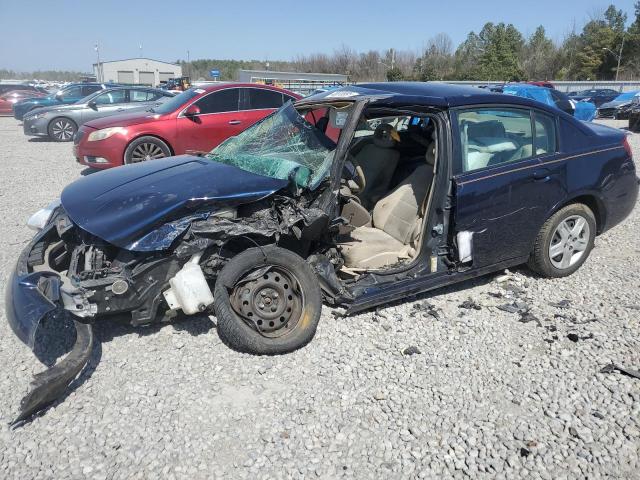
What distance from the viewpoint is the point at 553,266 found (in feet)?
15.1

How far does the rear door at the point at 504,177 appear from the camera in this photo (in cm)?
394

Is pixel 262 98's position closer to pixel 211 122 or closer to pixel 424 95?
pixel 211 122

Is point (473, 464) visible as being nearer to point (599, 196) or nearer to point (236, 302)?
point (236, 302)

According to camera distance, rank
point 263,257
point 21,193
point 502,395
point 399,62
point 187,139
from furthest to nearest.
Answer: point 399,62 < point 187,139 < point 21,193 < point 263,257 < point 502,395

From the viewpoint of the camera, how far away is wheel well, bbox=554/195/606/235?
4.63m

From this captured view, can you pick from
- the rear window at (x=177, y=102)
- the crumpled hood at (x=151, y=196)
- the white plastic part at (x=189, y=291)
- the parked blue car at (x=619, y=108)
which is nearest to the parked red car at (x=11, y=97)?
the rear window at (x=177, y=102)

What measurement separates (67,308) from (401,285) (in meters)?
2.31

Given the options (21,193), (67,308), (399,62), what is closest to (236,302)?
(67,308)

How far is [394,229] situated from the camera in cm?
438

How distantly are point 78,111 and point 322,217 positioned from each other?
557 inches

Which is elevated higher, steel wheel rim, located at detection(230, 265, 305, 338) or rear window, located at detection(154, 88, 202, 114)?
rear window, located at detection(154, 88, 202, 114)

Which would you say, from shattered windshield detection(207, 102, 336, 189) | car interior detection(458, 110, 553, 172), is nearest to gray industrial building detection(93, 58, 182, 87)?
shattered windshield detection(207, 102, 336, 189)

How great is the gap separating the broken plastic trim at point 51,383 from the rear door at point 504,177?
275cm

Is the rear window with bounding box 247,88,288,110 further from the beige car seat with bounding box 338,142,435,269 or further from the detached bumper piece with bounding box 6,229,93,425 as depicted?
the detached bumper piece with bounding box 6,229,93,425
